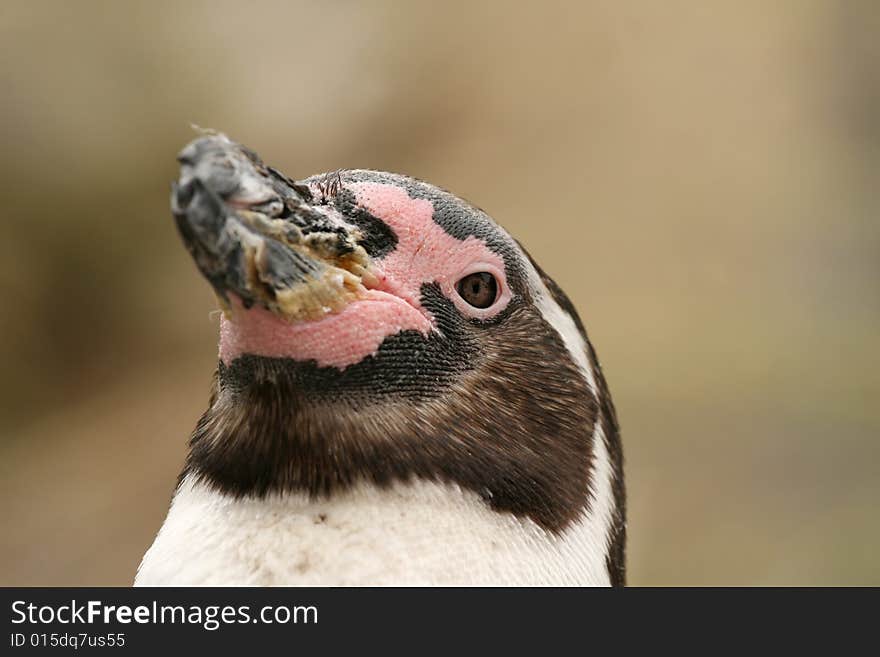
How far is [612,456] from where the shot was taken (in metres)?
2.19

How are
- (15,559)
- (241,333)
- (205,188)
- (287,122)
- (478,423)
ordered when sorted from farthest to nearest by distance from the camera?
1. (287,122)
2. (15,559)
3. (478,423)
4. (241,333)
5. (205,188)

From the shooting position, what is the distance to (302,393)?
171 cm

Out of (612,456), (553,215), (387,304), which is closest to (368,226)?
(387,304)

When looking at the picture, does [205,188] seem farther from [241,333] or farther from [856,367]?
[856,367]

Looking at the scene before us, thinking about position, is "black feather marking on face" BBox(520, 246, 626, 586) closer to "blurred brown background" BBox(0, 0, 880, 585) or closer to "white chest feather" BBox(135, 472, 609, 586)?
"white chest feather" BBox(135, 472, 609, 586)

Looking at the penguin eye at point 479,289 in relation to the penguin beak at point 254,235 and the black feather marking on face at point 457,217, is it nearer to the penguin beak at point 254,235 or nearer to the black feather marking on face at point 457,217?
the black feather marking on face at point 457,217

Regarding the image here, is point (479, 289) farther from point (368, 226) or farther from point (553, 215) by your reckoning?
point (553, 215)

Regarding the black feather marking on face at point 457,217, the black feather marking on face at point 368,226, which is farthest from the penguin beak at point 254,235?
the black feather marking on face at point 457,217

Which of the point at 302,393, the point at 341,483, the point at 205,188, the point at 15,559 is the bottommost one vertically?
the point at 341,483

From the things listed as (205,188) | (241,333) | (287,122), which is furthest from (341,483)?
(287,122)

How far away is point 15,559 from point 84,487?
1.78ft

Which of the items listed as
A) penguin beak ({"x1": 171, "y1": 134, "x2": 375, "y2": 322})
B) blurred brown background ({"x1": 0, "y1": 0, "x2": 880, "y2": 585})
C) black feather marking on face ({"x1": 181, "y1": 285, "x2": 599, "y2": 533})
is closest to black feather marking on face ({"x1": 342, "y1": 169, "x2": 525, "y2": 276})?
black feather marking on face ({"x1": 181, "y1": 285, "x2": 599, "y2": 533})

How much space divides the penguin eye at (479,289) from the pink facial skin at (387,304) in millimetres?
13

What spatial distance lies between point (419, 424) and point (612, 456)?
0.58 metres
